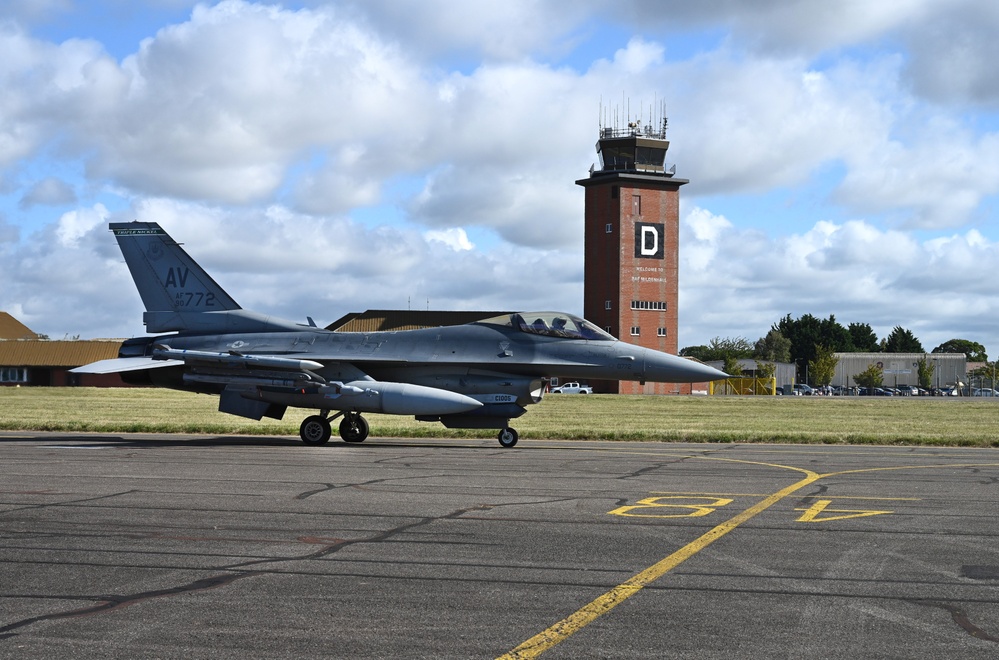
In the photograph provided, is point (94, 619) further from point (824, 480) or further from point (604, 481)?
point (824, 480)

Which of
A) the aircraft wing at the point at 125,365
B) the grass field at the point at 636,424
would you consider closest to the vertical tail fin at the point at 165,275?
the aircraft wing at the point at 125,365

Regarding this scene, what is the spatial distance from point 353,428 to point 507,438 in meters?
4.16

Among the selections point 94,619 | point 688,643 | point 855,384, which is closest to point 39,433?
point 94,619

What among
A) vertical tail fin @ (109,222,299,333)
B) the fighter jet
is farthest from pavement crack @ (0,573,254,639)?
vertical tail fin @ (109,222,299,333)

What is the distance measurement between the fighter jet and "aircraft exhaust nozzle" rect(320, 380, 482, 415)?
0.02 metres

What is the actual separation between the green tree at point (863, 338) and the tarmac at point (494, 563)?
6977 inches

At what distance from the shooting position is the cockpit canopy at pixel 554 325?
960 inches

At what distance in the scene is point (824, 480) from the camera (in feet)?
51.6

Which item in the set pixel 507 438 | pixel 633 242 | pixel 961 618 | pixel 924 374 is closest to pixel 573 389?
pixel 633 242

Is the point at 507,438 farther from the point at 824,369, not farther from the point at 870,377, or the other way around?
the point at 870,377

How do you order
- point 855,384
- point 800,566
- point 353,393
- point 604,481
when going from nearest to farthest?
point 800,566
point 604,481
point 353,393
point 855,384

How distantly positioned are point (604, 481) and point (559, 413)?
100 feet

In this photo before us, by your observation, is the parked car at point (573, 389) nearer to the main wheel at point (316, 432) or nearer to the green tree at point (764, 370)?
the green tree at point (764, 370)

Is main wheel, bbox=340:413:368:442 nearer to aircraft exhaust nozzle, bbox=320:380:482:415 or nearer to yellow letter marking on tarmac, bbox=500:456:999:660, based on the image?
aircraft exhaust nozzle, bbox=320:380:482:415
